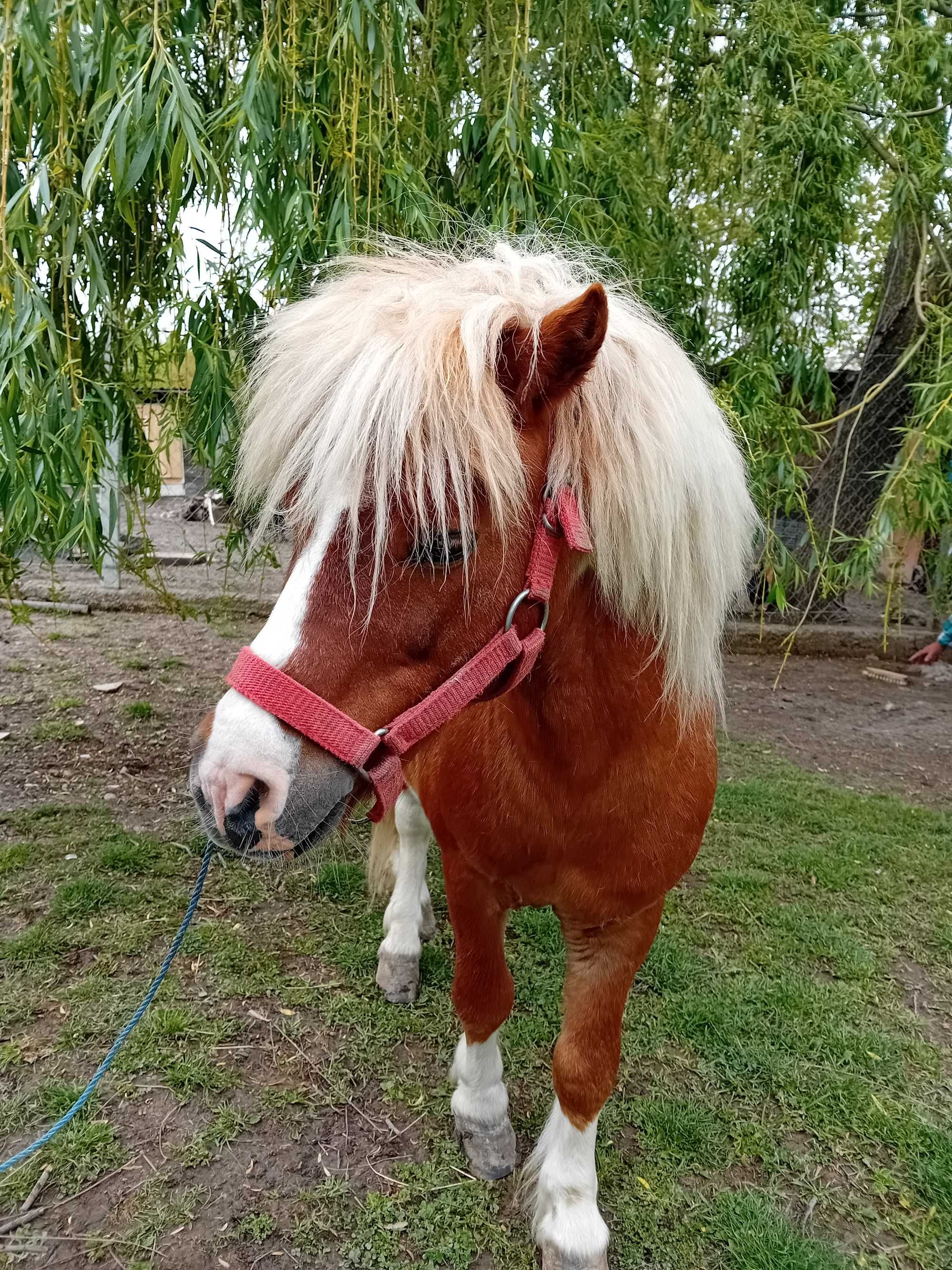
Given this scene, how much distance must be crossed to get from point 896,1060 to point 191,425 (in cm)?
281

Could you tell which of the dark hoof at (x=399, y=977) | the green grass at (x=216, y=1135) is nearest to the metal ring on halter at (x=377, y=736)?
the green grass at (x=216, y=1135)

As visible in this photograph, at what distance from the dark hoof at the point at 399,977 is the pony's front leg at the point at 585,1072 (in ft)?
2.62

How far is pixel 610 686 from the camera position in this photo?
1.39 m

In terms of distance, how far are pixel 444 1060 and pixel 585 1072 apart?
0.71m

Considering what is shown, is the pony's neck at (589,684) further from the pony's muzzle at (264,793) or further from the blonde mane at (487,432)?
the pony's muzzle at (264,793)

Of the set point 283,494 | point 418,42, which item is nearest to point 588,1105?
point 283,494

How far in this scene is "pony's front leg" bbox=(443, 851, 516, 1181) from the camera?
1.75m

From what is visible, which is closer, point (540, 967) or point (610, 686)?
point (610, 686)

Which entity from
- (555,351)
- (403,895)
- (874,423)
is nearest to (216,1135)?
(403,895)

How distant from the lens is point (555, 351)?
107 cm

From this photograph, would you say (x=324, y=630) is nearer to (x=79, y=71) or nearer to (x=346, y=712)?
(x=346, y=712)

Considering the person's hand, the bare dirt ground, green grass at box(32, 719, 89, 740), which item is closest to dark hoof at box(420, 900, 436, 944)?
the bare dirt ground

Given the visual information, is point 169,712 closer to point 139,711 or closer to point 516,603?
point 139,711

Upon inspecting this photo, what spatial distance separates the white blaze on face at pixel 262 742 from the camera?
1.00 metres
